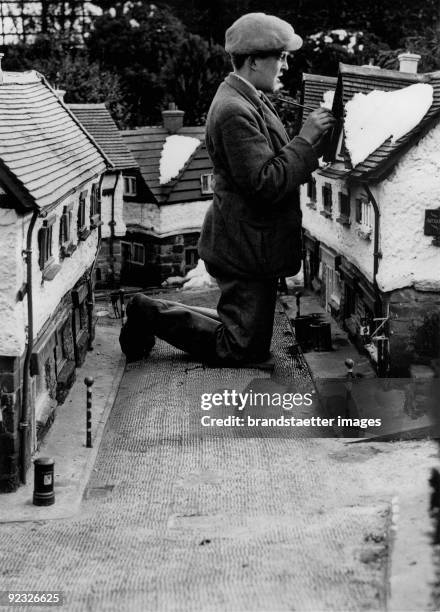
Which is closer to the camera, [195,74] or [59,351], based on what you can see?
[59,351]

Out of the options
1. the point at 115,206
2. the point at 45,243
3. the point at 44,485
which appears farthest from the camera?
the point at 115,206

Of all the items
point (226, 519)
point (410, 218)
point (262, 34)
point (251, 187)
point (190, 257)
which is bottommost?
point (190, 257)

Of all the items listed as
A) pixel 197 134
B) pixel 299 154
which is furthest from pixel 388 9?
pixel 299 154

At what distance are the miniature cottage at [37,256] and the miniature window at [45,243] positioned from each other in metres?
0.02

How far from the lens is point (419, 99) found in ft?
52.5

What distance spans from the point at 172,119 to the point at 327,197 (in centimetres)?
1353

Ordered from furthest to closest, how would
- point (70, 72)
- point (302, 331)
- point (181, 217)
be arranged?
point (70, 72), point (181, 217), point (302, 331)

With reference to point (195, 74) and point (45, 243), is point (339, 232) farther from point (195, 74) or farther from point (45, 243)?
point (195, 74)

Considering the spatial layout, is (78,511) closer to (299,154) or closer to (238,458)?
(238,458)

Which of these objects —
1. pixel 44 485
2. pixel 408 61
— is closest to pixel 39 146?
pixel 44 485

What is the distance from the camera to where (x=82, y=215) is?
20828 mm

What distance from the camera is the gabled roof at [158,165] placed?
112 ft

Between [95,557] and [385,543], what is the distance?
3109 millimetres

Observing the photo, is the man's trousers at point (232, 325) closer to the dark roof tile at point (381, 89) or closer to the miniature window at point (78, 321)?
the dark roof tile at point (381, 89)
